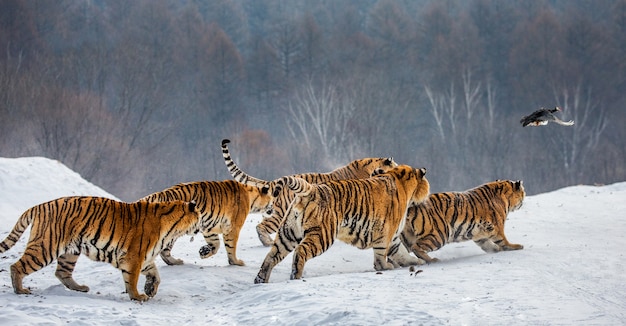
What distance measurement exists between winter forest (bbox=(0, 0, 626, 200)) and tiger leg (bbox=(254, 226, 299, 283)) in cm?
2773

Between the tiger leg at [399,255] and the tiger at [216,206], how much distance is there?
171 centimetres

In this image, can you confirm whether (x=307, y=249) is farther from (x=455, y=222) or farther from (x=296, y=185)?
(x=455, y=222)

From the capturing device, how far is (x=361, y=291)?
6727 mm

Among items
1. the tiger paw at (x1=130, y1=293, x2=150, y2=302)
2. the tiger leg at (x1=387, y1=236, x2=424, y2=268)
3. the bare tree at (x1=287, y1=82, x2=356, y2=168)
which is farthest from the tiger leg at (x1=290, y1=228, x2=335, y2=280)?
the bare tree at (x1=287, y1=82, x2=356, y2=168)

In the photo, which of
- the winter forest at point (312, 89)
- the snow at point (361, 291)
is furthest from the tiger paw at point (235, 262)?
the winter forest at point (312, 89)

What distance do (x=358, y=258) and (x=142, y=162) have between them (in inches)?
1212

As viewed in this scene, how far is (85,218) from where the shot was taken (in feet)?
22.8

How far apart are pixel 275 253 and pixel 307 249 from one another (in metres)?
0.34

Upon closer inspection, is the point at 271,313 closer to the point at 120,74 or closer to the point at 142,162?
the point at 142,162

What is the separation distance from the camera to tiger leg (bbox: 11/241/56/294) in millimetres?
6746

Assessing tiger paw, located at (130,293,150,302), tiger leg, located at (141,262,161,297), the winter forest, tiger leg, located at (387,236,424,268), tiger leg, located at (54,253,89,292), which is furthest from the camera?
the winter forest

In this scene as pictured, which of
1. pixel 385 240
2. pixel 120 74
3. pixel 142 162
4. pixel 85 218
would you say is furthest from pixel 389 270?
pixel 120 74

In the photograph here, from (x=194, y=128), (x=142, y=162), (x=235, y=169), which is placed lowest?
(x=235, y=169)

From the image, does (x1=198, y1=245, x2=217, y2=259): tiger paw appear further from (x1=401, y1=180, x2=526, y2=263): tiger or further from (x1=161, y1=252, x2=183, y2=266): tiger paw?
(x1=401, y1=180, x2=526, y2=263): tiger
